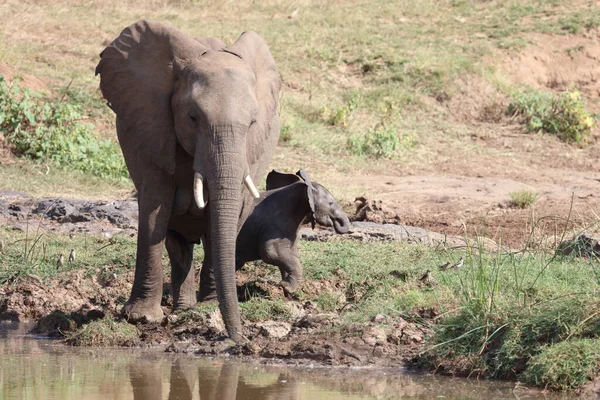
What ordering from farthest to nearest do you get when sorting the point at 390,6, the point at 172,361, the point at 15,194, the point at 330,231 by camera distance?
the point at 390,6 < the point at 15,194 < the point at 330,231 < the point at 172,361

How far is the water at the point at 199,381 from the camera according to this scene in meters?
5.83

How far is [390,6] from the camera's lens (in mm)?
23672

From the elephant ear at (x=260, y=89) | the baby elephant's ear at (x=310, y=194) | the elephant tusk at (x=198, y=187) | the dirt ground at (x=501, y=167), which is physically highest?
the elephant ear at (x=260, y=89)

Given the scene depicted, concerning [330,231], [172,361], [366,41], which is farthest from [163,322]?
[366,41]

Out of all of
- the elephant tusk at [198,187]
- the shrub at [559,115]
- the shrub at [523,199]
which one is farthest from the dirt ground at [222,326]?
the shrub at [559,115]

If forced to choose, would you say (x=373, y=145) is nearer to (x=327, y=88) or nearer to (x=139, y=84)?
(x=327, y=88)

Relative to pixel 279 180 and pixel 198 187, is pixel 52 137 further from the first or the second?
pixel 198 187

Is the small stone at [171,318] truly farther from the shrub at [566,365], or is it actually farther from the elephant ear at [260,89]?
the shrub at [566,365]

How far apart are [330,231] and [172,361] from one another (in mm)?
4322

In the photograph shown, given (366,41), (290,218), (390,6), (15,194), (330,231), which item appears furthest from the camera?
(390,6)

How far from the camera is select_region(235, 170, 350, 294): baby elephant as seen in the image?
27.3ft

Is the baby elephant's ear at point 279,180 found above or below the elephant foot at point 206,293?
above

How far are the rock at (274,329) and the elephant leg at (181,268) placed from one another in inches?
35.3

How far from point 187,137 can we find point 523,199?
758 centimetres
